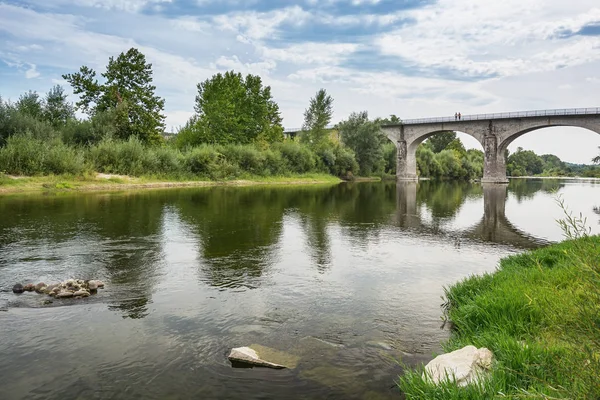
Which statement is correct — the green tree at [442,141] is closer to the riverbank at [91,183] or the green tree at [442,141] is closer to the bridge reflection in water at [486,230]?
the riverbank at [91,183]

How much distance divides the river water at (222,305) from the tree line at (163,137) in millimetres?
22457

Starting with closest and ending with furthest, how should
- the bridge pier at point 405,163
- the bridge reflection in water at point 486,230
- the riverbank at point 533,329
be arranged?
the riverbank at point 533,329, the bridge reflection in water at point 486,230, the bridge pier at point 405,163

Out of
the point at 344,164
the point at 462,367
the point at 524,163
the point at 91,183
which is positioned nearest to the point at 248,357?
the point at 462,367

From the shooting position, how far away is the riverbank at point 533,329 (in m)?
3.37

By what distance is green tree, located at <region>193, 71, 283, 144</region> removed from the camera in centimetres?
5928

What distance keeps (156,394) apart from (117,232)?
12.1 metres

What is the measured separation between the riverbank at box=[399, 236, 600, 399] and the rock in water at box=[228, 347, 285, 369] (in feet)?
6.10

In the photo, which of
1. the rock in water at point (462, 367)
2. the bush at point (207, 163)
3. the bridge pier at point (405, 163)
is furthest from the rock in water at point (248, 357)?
the bridge pier at point (405, 163)

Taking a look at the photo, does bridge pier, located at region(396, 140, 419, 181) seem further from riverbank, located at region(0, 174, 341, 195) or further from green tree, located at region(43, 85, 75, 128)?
green tree, located at region(43, 85, 75, 128)

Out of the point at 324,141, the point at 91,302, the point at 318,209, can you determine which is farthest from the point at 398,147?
the point at 91,302

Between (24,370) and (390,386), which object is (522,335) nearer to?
(390,386)

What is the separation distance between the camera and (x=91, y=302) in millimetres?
8445

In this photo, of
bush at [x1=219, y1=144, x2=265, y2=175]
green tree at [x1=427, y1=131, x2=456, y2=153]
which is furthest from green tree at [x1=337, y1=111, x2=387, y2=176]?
green tree at [x1=427, y1=131, x2=456, y2=153]

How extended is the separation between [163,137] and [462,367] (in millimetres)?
60115
